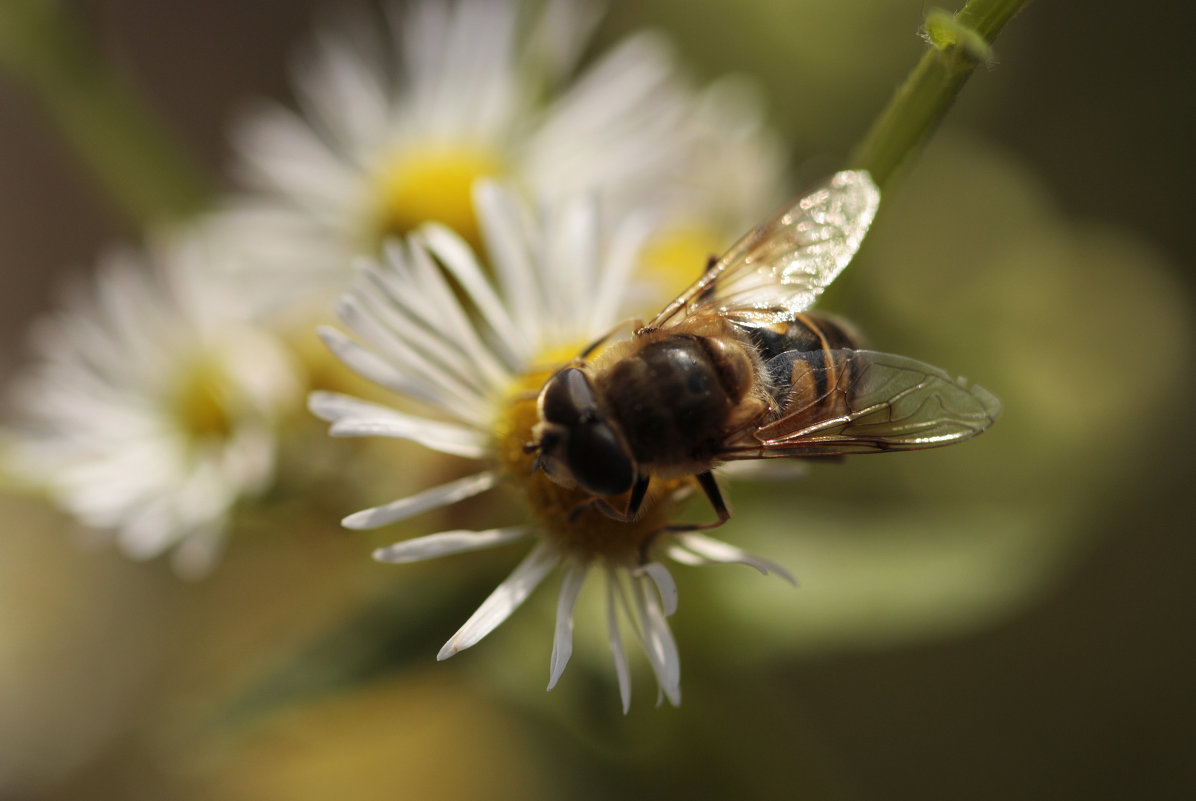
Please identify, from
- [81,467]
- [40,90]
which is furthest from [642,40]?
[81,467]

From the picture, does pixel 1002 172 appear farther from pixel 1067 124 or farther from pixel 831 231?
pixel 831 231

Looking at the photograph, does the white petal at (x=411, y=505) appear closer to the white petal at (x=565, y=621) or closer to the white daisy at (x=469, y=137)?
the white petal at (x=565, y=621)

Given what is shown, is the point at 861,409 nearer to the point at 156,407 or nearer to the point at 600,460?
the point at 600,460

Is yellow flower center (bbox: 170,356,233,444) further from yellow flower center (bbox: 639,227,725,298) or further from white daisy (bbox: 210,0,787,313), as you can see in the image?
yellow flower center (bbox: 639,227,725,298)

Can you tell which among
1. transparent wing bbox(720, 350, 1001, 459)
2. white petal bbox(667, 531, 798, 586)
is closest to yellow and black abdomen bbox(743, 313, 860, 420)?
transparent wing bbox(720, 350, 1001, 459)

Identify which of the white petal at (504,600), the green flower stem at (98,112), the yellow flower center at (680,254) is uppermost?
the green flower stem at (98,112)

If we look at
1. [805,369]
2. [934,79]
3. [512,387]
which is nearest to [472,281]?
[512,387]

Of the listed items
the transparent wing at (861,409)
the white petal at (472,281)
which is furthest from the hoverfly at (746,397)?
the white petal at (472,281)
